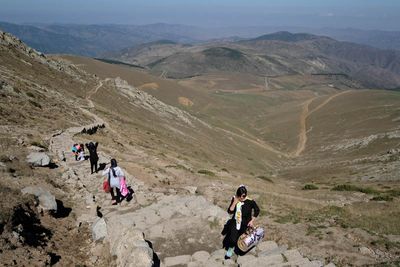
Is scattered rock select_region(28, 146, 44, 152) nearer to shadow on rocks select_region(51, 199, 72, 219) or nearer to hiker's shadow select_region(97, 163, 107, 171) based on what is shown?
hiker's shadow select_region(97, 163, 107, 171)

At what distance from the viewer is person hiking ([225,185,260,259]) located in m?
14.8

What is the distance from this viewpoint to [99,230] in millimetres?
17438

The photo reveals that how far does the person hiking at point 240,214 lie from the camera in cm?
1481

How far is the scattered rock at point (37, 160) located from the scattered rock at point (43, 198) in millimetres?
5936

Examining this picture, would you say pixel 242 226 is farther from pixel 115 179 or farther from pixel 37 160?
pixel 37 160

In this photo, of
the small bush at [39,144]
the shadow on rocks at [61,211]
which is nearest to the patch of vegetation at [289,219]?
the shadow on rocks at [61,211]

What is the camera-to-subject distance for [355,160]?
77.4 metres

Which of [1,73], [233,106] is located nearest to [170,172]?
[1,73]

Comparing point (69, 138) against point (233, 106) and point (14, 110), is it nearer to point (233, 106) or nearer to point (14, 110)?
point (14, 110)

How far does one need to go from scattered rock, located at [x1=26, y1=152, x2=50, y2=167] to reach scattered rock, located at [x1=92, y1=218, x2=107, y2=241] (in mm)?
9343

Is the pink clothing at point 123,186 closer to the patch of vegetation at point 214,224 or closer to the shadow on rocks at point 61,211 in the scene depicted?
the shadow on rocks at point 61,211

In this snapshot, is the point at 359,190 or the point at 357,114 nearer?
the point at 359,190

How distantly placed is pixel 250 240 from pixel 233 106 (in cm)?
16923

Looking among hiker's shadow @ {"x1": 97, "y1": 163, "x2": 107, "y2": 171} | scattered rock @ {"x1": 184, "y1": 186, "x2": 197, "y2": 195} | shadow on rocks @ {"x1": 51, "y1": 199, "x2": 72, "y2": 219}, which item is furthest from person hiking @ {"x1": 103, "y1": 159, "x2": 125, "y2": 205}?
hiker's shadow @ {"x1": 97, "y1": 163, "x2": 107, "y2": 171}
